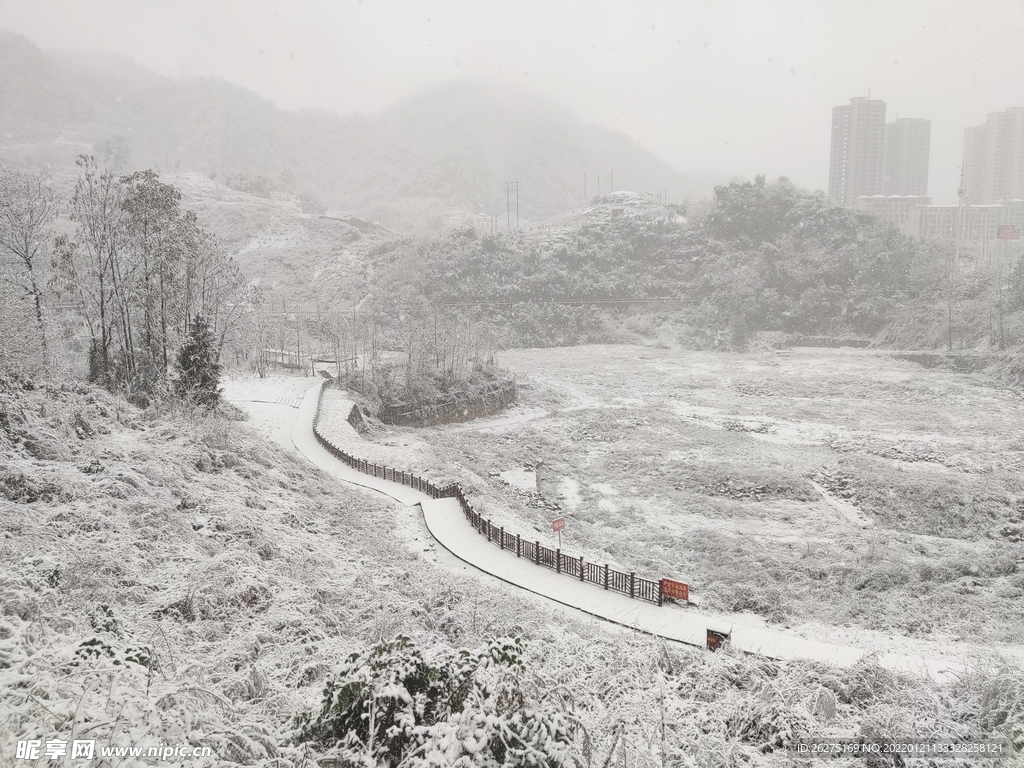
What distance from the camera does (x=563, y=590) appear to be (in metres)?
12.3

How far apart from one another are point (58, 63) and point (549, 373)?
504ft

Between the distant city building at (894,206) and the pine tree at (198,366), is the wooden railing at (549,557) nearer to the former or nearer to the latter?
the pine tree at (198,366)

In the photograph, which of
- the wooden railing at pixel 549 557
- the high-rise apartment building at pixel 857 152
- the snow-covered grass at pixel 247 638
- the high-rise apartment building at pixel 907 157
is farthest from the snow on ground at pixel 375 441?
the high-rise apartment building at pixel 907 157

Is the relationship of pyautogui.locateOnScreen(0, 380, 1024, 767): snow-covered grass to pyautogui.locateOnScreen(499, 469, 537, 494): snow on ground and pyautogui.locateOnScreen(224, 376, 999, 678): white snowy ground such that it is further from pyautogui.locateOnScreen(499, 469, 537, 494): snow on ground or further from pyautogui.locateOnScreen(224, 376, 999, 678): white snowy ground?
pyautogui.locateOnScreen(499, 469, 537, 494): snow on ground

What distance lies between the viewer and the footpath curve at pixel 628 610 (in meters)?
9.17

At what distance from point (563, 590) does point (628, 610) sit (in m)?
1.58

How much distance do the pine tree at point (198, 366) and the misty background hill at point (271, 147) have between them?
89712 mm

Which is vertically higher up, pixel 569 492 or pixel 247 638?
pixel 247 638

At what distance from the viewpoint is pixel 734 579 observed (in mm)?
14516

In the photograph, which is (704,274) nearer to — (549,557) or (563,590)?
(549,557)

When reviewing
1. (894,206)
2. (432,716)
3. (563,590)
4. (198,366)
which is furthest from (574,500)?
(894,206)

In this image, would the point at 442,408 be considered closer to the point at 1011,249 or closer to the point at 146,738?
the point at 146,738

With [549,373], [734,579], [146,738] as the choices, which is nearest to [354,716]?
[146,738]

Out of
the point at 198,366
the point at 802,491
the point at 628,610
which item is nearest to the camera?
the point at 628,610
